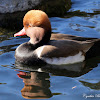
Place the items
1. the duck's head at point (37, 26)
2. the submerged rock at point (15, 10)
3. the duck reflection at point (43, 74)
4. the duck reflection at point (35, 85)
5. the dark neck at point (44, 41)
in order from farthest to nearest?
the submerged rock at point (15, 10), the dark neck at point (44, 41), the duck's head at point (37, 26), the duck reflection at point (43, 74), the duck reflection at point (35, 85)

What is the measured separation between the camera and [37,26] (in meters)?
5.80

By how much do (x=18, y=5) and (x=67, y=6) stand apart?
1748 millimetres

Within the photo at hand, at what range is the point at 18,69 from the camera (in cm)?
575

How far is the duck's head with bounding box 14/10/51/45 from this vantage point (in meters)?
5.70

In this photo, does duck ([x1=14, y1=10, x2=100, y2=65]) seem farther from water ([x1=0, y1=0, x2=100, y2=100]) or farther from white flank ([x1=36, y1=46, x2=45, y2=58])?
water ([x1=0, y1=0, x2=100, y2=100])

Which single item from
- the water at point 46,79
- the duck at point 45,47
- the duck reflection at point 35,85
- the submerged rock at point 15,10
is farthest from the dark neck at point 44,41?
the submerged rock at point 15,10

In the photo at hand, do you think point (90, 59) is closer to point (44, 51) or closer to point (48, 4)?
point (44, 51)

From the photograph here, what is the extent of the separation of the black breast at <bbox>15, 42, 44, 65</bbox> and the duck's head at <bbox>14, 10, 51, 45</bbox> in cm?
15

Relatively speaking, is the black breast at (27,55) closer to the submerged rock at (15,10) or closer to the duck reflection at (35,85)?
the duck reflection at (35,85)

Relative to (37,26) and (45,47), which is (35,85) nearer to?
(45,47)

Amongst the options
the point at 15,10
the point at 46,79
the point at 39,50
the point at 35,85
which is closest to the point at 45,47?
the point at 39,50

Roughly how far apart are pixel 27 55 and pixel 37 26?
61cm

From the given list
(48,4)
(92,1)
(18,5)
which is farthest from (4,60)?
(92,1)

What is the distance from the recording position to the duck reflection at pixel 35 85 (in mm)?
4699
